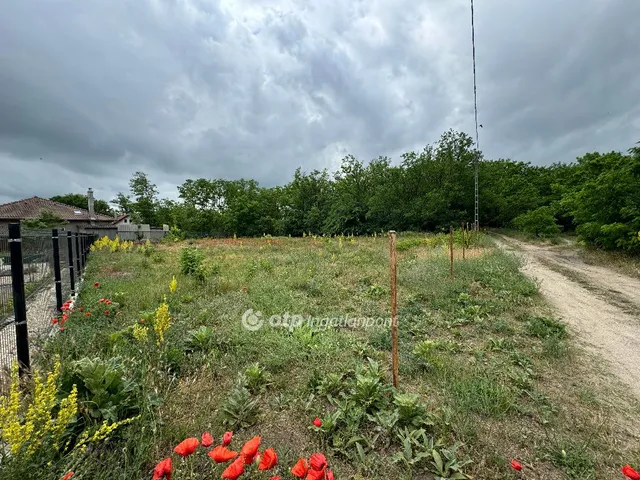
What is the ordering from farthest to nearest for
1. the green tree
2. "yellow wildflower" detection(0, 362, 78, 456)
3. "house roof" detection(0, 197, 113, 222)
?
"house roof" detection(0, 197, 113, 222) → the green tree → "yellow wildflower" detection(0, 362, 78, 456)

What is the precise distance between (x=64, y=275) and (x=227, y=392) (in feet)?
17.4

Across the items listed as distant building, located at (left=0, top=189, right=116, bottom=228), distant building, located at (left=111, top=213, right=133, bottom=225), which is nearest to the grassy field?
distant building, located at (left=0, top=189, right=116, bottom=228)

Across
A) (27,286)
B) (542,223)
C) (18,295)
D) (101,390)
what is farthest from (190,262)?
(542,223)

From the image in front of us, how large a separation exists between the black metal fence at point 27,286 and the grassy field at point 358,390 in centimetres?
36

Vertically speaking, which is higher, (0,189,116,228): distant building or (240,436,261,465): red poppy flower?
(0,189,116,228): distant building

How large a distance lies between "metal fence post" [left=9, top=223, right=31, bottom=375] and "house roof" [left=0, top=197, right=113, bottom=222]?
3019cm

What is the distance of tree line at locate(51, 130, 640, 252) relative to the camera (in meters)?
10.0

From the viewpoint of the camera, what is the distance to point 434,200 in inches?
919

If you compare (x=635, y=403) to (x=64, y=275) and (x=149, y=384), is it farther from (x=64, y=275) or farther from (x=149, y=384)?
(x=64, y=275)

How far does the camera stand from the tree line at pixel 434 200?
10.0 metres

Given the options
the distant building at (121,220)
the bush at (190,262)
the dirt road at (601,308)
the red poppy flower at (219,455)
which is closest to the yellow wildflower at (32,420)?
the red poppy flower at (219,455)

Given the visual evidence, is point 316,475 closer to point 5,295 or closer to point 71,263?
point 5,295

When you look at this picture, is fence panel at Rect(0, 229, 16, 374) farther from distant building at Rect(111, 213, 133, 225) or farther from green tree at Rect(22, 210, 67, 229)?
distant building at Rect(111, 213, 133, 225)

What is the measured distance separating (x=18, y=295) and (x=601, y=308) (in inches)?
307
